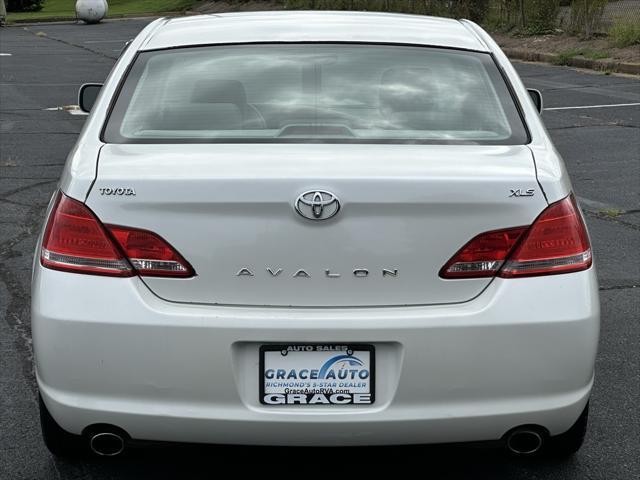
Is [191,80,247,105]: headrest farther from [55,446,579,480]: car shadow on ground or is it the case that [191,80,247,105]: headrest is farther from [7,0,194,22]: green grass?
[7,0,194,22]: green grass

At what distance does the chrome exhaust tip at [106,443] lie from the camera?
3174 millimetres

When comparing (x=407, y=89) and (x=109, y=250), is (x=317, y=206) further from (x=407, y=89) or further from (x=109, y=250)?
(x=407, y=89)

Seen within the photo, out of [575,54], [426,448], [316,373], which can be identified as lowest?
[575,54]

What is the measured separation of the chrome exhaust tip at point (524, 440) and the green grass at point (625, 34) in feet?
58.7

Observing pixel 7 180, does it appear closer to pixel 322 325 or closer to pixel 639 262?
pixel 639 262

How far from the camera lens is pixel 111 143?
11.3 ft

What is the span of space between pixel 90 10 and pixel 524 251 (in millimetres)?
39935

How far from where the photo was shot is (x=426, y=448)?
3.23 m

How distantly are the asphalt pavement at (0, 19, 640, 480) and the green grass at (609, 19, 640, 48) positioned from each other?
4.76 meters

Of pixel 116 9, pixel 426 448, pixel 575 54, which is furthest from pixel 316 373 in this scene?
pixel 116 9

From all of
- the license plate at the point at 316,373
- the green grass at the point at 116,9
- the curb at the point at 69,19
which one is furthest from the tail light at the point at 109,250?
the green grass at the point at 116,9

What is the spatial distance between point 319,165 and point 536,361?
0.84m

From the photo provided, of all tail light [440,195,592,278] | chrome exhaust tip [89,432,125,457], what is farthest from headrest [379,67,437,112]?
chrome exhaust tip [89,432,125,457]

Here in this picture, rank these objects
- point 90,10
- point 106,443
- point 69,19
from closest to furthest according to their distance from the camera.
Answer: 1. point 106,443
2. point 90,10
3. point 69,19
